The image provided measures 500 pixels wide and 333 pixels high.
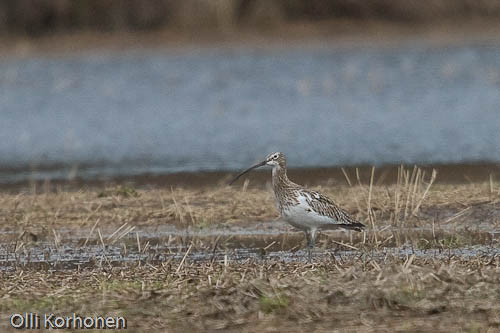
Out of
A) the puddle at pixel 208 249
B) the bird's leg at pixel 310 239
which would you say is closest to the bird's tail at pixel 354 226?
the puddle at pixel 208 249

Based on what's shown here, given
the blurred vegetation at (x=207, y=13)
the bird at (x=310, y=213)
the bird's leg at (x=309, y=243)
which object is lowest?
the bird's leg at (x=309, y=243)

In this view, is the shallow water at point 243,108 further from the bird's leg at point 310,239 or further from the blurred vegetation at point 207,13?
the bird's leg at point 310,239

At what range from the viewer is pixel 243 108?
83.7ft

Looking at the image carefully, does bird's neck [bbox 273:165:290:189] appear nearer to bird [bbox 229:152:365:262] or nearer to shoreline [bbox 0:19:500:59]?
bird [bbox 229:152:365:262]

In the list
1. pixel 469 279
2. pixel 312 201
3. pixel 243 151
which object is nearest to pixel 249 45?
pixel 243 151

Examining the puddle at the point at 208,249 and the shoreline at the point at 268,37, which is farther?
the shoreline at the point at 268,37

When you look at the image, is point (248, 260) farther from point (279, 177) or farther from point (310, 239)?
point (279, 177)

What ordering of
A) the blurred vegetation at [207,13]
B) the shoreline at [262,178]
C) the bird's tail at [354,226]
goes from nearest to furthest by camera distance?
the bird's tail at [354,226]
the shoreline at [262,178]
the blurred vegetation at [207,13]

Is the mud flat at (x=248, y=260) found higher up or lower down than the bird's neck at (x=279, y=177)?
lower down

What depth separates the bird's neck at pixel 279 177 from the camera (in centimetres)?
1193

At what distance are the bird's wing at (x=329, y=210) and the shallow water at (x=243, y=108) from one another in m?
7.36

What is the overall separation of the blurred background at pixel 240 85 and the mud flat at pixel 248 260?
3.62 m

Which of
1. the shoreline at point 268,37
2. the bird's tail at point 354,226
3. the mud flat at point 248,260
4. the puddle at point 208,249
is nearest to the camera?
the mud flat at point 248,260

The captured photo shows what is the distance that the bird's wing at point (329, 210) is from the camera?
11422mm
